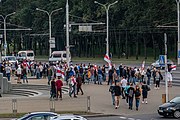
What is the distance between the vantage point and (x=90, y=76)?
46.8 m

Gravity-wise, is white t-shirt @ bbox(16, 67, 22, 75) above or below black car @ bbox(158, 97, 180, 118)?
above

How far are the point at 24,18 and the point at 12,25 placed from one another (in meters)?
3.74

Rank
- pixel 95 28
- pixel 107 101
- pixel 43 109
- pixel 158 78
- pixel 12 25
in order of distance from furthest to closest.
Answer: pixel 12 25 → pixel 95 28 → pixel 158 78 → pixel 107 101 → pixel 43 109

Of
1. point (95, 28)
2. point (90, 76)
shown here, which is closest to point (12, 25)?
point (95, 28)

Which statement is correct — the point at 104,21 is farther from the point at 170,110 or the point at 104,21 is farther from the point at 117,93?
the point at 170,110

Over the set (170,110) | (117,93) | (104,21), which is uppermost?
(104,21)

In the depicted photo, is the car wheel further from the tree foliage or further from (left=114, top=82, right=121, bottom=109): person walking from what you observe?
the tree foliage

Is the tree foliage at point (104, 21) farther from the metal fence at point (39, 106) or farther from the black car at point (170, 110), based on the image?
the black car at point (170, 110)

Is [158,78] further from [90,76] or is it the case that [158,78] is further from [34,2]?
[34,2]

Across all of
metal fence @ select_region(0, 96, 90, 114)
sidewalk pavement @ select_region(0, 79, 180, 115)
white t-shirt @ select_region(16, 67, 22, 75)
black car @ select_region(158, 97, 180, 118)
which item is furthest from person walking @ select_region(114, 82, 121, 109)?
white t-shirt @ select_region(16, 67, 22, 75)

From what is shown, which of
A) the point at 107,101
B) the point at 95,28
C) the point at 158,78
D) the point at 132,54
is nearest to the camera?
the point at 107,101

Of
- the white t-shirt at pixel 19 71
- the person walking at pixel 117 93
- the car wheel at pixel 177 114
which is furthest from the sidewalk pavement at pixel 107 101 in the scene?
the white t-shirt at pixel 19 71

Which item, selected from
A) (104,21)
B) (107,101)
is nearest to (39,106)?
(107,101)

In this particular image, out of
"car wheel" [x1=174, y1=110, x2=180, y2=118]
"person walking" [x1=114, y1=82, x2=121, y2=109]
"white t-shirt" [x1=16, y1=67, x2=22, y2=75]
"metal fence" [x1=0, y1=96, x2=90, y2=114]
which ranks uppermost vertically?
"white t-shirt" [x1=16, y1=67, x2=22, y2=75]
